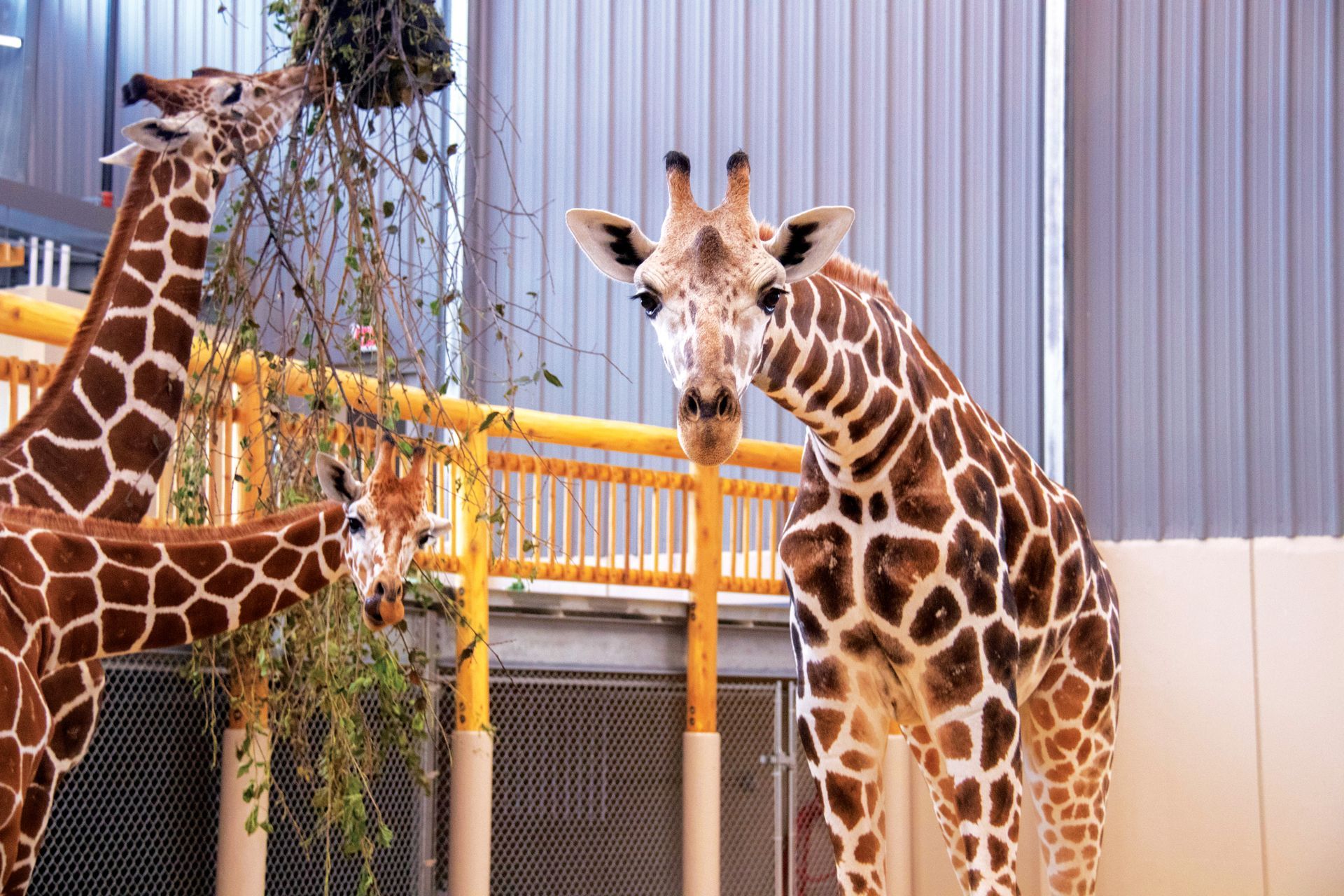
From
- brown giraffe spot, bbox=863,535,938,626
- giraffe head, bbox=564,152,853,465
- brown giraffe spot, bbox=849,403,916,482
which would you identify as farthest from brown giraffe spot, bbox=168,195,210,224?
brown giraffe spot, bbox=863,535,938,626

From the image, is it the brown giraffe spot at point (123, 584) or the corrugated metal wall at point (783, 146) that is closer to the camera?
the brown giraffe spot at point (123, 584)

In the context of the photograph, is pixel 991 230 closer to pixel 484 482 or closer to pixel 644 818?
pixel 644 818

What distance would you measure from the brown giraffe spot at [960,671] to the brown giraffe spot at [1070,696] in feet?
3.17

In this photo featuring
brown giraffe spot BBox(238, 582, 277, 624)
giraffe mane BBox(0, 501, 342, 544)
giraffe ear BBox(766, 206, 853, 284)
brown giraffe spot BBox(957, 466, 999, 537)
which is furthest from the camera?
Result: brown giraffe spot BBox(957, 466, 999, 537)

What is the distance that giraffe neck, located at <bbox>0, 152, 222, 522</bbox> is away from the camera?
2.77 m

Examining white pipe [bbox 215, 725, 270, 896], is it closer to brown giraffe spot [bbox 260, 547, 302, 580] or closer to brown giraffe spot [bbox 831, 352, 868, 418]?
brown giraffe spot [bbox 260, 547, 302, 580]

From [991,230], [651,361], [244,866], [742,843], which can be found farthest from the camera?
[651,361]

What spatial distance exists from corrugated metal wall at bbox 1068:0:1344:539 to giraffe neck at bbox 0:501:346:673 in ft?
17.5

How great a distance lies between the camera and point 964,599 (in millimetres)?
3256

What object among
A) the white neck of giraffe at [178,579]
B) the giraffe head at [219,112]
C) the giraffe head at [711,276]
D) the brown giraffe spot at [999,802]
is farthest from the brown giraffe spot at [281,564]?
the brown giraffe spot at [999,802]

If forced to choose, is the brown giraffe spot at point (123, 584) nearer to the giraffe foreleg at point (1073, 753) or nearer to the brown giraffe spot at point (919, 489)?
the brown giraffe spot at point (919, 489)

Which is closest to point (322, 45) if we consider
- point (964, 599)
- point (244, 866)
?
point (964, 599)

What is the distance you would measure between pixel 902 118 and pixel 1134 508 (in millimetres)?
2682

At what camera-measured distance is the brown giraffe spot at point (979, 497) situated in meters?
3.36
